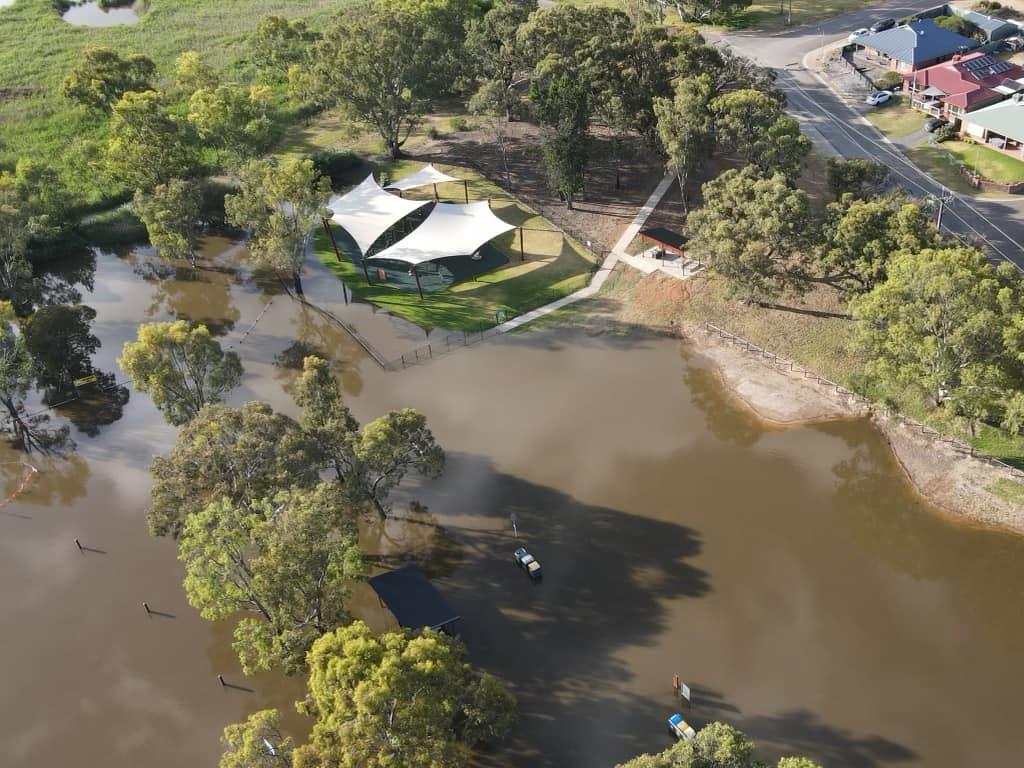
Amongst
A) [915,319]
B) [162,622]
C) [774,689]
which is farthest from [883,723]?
[162,622]

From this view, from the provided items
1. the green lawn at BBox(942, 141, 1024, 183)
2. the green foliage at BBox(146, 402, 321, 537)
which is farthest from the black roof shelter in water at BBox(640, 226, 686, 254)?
the green foliage at BBox(146, 402, 321, 537)

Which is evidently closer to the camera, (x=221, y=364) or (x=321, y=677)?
(x=321, y=677)

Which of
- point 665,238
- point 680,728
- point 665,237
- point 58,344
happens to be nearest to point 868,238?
point 665,238

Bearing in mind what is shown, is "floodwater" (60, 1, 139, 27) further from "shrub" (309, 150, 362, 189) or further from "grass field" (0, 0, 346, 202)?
"shrub" (309, 150, 362, 189)

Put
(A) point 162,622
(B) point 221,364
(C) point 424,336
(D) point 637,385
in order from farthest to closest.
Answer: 1. (C) point 424,336
2. (D) point 637,385
3. (B) point 221,364
4. (A) point 162,622

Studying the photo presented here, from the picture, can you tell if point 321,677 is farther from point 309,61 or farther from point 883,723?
point 309,61

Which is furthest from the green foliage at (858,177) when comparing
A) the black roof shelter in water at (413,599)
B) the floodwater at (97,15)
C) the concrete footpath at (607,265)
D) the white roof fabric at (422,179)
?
the floodwater at (97,15)

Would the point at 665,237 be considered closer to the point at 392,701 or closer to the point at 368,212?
the point at 368,212
